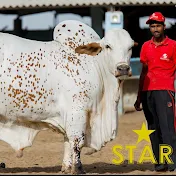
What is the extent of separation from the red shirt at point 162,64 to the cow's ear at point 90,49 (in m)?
0.55

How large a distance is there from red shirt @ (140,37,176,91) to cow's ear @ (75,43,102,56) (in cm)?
55

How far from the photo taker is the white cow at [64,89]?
7.94 meters

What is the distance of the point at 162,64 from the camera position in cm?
814

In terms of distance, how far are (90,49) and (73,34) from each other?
34 cm

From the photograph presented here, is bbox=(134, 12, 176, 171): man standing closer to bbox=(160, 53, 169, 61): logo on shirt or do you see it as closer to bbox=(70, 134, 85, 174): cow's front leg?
bbox=(160, 53, 169, 61): logo on shirt

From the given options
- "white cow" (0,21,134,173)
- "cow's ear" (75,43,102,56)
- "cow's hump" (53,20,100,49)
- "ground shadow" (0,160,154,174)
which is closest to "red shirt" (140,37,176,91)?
"white cow" (0,21,134,173)

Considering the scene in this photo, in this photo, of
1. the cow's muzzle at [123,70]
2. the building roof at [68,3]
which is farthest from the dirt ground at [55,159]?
the building roof at [68,3]

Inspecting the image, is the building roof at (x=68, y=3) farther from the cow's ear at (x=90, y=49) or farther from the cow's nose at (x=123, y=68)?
the cow's nose at (x=123, y=68)

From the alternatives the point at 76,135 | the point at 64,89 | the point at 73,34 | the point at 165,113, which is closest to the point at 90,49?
the point at 73,34

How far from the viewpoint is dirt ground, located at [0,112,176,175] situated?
8.70 metres

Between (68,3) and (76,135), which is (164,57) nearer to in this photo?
(76,135)

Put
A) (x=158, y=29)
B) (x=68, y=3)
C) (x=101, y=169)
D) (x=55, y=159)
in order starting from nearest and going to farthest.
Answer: (x=158, y=29), (x=101, y=169), (x=55, y=159), (x=68, y=3)

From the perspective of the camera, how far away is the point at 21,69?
8.00 m

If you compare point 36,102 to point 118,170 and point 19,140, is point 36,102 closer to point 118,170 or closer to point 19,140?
point 19,140
